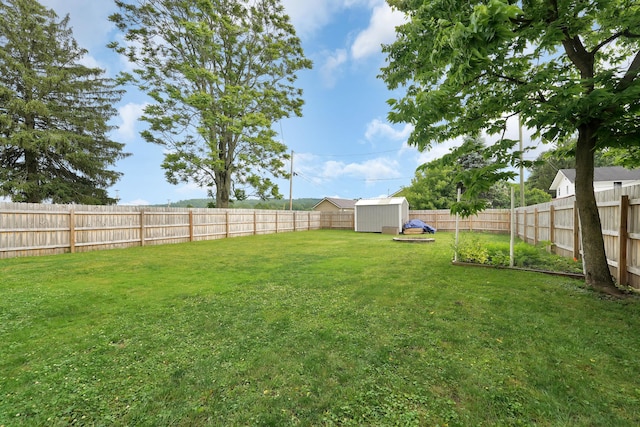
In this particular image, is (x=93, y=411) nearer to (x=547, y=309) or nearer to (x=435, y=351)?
(x=435, y=351)

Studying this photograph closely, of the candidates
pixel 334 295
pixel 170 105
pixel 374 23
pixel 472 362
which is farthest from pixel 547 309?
pixel 170 105

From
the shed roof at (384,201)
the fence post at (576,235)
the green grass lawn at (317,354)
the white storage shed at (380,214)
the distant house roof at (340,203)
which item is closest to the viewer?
the green grass lawn at (317,354)

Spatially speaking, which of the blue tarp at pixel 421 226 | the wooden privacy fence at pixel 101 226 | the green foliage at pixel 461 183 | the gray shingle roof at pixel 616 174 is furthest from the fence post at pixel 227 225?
the gray shingle roof at pixel 616 174

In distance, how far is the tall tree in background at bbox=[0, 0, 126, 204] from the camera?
43.2 ft

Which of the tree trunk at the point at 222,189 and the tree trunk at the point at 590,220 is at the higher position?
the tree trunk at the point at 222,189

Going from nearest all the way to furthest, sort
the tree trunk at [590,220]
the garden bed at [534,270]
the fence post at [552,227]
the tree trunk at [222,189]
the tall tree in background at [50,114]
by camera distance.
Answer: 1. the tree trunk at [590,220]
2. the garden bed at [534,270]
3. the fence post at [552,227]
4. the tall tree in background at [50,114]
5. the tree trunk at [222,189]

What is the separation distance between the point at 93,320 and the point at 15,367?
3.28 feet

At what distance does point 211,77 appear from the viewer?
1445cm

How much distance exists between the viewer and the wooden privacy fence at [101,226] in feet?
25.0

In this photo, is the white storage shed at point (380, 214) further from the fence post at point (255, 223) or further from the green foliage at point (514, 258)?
the green foliage at point (514, 258)

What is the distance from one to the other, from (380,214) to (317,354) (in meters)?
15.6

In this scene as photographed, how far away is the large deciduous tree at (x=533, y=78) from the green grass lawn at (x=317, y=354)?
89.4 inches

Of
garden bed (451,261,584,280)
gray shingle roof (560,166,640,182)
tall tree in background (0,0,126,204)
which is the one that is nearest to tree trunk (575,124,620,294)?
garden bed (451,261,584,280)

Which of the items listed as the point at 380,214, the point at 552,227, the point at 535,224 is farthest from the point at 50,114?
the point at 535,224
